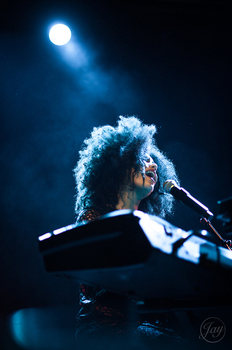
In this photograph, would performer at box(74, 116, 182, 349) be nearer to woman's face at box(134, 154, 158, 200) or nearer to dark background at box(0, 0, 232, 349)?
woman's face at box(134, 154, 158, 200)

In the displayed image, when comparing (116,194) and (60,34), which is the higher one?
(60,34)

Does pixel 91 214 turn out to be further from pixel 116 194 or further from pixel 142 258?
pixel 142 258

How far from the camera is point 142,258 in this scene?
64 centimetres

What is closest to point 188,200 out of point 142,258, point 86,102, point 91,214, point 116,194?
point 116,194

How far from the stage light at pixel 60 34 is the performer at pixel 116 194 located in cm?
160

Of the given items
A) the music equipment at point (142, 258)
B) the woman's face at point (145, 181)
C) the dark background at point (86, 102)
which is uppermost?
the dark background at point (86, 102)

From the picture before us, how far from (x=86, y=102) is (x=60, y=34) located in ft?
2.95

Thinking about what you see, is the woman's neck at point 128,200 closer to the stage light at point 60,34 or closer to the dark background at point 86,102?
the dark background at point 86,102

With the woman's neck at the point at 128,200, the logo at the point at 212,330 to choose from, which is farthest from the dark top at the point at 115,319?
the woman's neck at the point at 128,200

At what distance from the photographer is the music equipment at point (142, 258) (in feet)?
2.16

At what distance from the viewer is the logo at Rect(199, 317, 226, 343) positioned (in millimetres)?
1022

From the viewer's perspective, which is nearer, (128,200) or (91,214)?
(91,214)

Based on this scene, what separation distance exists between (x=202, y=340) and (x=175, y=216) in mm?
2226

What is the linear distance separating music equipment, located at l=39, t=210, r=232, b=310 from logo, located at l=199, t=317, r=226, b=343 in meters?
0.30
